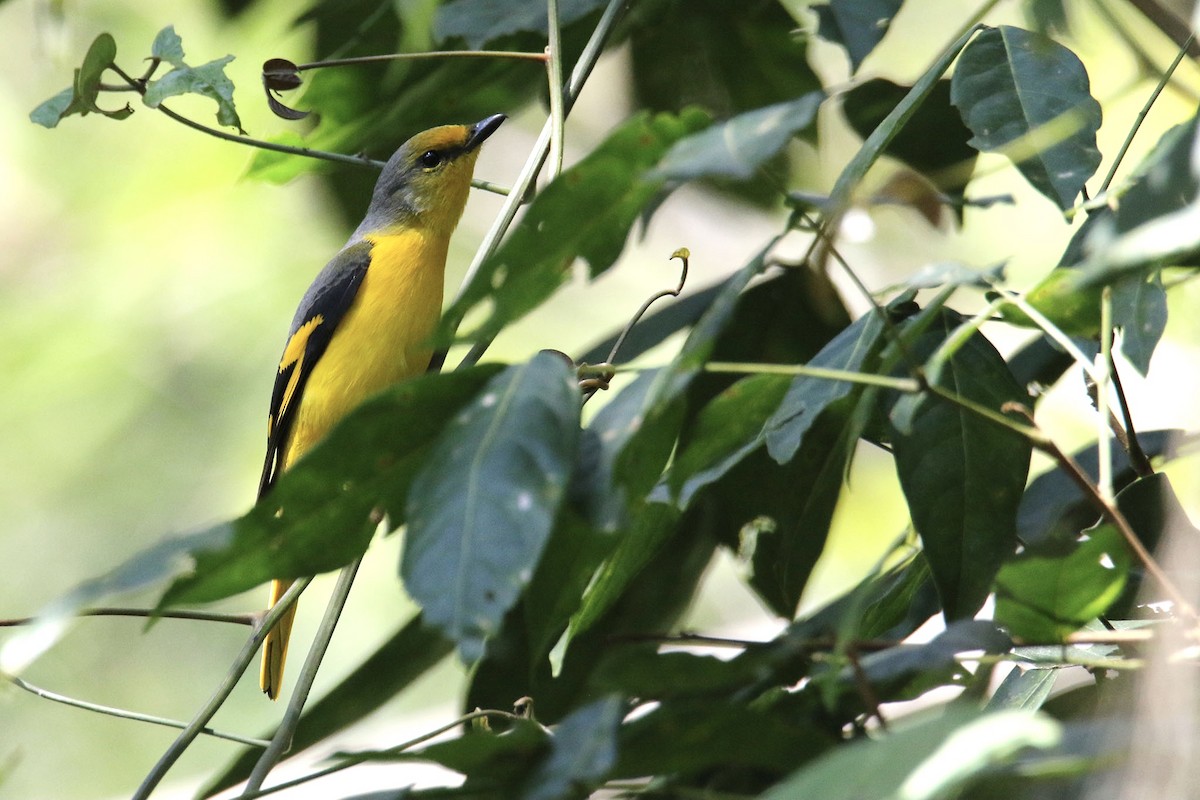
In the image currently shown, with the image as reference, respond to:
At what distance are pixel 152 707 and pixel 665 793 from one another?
6.35 m

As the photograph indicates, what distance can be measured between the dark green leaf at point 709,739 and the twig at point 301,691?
0.40m

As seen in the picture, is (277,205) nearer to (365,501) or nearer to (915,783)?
(365,501)

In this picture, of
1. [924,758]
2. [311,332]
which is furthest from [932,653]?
[311,332]

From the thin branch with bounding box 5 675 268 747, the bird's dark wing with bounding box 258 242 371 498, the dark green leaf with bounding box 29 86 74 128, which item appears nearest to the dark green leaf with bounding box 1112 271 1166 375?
the thin branch with bounding box 5 675 268 747

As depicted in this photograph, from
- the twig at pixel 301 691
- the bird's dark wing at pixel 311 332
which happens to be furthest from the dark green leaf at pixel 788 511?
the bird's dark wing at pixel 311 332

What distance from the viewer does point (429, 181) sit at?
3428 mm

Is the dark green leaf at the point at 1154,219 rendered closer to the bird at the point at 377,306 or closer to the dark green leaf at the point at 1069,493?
the dark green leaf at the point at 1069,493

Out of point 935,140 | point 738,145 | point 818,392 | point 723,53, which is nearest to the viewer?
point 738,145

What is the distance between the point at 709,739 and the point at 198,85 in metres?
1.40

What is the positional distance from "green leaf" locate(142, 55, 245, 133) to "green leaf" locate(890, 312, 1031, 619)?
1.20 m

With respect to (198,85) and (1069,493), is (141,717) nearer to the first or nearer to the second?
(198,85)

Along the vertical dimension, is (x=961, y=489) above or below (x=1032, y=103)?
below

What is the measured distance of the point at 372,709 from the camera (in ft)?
7.39

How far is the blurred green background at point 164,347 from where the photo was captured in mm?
5523
